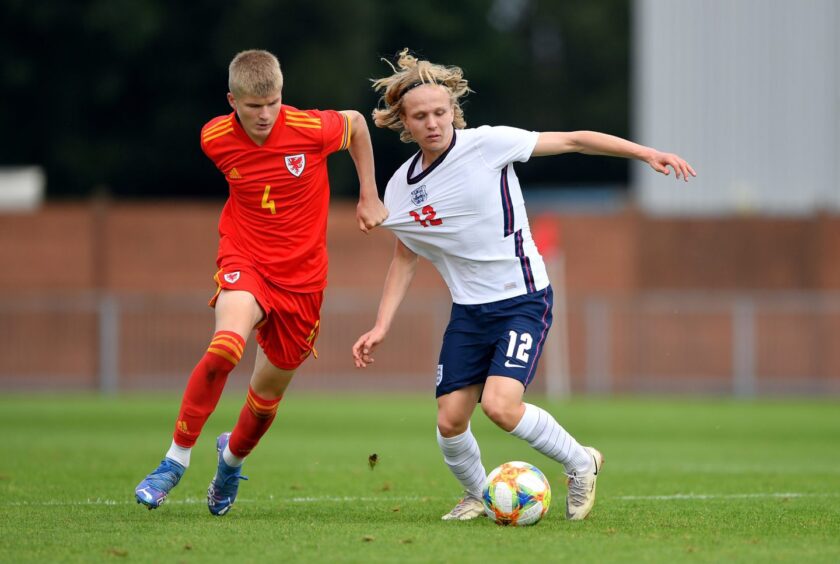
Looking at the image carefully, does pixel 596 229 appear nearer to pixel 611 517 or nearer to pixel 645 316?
pixel 645 316

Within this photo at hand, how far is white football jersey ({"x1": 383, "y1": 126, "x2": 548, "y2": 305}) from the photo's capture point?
7.25m

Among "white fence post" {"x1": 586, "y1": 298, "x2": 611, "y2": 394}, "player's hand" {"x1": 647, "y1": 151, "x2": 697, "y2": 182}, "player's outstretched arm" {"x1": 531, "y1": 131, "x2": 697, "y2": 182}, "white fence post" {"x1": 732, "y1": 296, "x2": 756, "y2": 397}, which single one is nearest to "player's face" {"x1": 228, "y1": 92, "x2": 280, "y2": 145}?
"player's outstretched arm" {"x1": 531, "y1": 131, "x2": 697, "y2": 182}

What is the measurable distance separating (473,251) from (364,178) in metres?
0.78

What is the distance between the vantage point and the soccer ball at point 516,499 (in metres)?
6.86

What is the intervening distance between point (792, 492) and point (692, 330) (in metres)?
15.4

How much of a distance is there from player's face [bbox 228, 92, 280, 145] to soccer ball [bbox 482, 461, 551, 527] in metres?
2.18

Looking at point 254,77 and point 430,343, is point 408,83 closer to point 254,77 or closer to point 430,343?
point 254,77

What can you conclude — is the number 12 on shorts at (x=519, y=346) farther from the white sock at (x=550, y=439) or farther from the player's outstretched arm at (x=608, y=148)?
the player's outstretched arm at (x=608, y=148)

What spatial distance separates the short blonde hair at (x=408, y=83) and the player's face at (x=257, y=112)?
57cm

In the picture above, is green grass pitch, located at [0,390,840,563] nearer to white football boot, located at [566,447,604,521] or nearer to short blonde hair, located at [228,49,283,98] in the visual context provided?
white football boot, located at [566,447,604,521]

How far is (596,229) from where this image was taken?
2583 cm

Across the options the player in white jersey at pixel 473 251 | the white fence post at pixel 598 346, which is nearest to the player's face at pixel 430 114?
the player in white jersey at pixel 473 251

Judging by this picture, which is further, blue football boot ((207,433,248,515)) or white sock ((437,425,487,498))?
blue football boot ((207,433,248,515))

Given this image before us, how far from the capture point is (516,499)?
6859 mm
